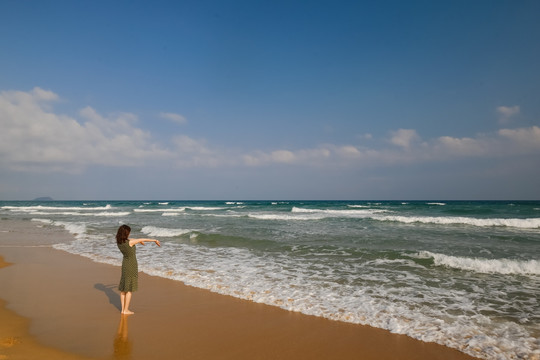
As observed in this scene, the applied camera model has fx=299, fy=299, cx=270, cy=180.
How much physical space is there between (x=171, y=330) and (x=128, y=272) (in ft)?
4.62

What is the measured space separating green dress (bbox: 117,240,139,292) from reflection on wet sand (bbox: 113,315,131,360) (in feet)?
1.88

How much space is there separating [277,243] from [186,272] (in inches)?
240

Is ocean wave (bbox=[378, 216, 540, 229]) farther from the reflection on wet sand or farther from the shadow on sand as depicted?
the reflection on wet sand

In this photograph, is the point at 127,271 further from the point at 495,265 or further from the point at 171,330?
the point at 495,265

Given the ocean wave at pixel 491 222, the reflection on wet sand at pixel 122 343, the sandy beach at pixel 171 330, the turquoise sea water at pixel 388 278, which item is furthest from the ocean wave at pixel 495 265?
the ocean wave at pixel 491 222

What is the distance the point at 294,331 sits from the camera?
487 centimetres

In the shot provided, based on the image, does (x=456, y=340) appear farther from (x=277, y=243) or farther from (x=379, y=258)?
(x=277, y=243)

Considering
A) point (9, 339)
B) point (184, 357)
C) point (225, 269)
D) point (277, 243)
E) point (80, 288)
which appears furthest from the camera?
point (277, 243)

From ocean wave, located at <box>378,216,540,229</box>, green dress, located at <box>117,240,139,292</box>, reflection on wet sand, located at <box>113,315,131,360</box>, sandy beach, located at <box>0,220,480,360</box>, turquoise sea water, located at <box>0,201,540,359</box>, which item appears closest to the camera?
reflection on wet sand, located at <box>113,315,131,360</box>

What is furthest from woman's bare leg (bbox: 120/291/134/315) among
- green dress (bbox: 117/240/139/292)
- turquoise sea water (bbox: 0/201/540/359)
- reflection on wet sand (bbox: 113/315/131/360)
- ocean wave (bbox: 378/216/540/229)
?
ocean wave (bbox: 378/216/540/229)

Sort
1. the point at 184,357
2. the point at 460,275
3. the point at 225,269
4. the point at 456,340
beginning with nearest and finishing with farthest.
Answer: the point at 184,357
the point at 456,340
the point at 460,275
the point at 225,269

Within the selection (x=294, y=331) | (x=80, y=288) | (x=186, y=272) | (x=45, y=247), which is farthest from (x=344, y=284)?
(x=45, y=247)

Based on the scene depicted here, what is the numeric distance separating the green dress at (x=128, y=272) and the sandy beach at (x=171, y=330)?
52 cm

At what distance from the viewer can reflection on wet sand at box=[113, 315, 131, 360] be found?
4.00m
